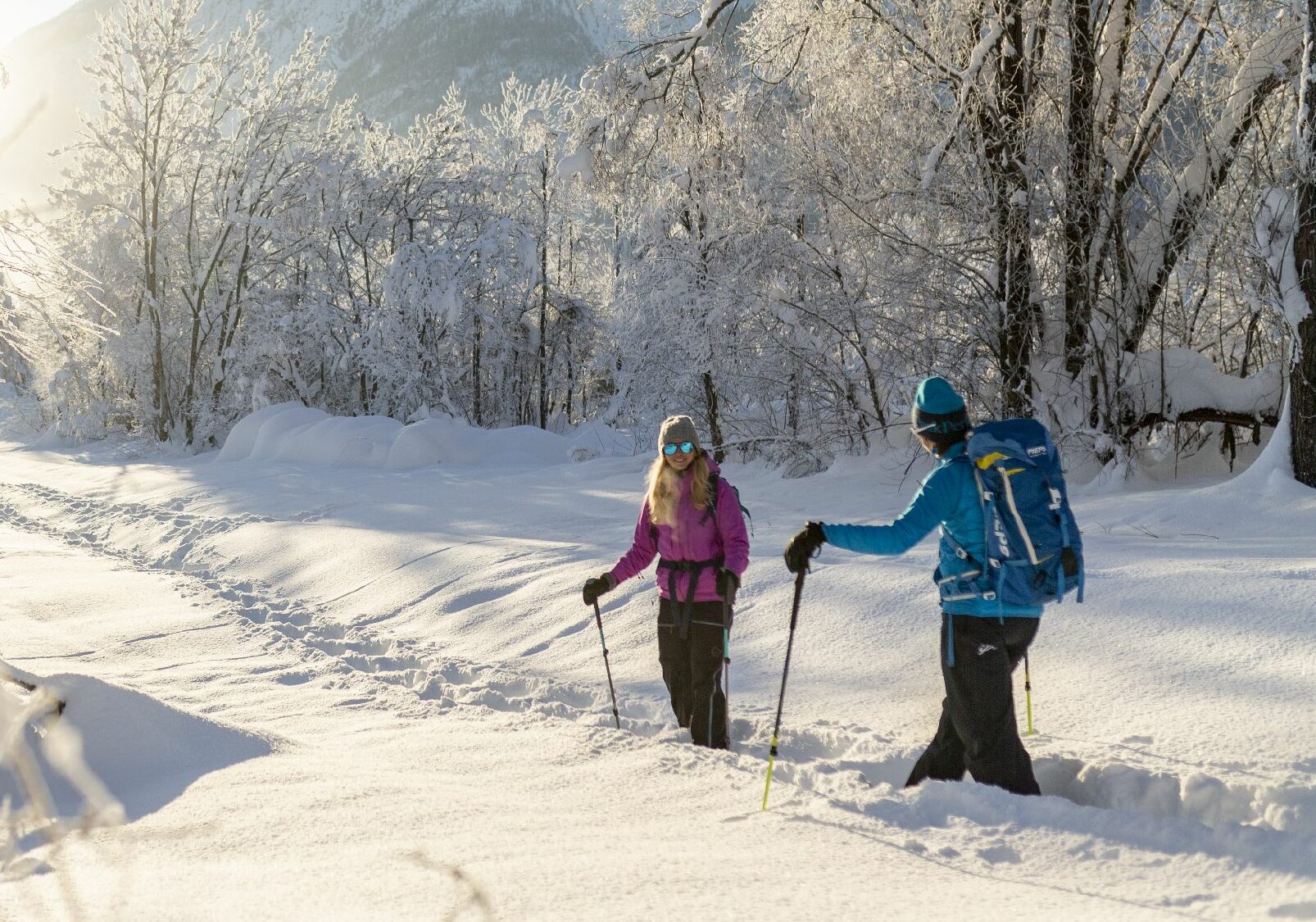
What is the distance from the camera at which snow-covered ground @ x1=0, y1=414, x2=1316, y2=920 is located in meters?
2.57

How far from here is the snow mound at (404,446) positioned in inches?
704

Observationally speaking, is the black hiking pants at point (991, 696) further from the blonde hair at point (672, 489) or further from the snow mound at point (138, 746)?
the snow mound at point (138, 746)

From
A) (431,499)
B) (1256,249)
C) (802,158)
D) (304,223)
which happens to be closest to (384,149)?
(304,223)

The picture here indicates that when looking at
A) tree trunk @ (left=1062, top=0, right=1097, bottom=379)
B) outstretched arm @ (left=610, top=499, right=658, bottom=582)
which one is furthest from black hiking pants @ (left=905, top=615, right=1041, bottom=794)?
tree trunk @ (left=1062, top=0, right=1097, bottom=379)

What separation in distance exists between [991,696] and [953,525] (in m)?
0.60

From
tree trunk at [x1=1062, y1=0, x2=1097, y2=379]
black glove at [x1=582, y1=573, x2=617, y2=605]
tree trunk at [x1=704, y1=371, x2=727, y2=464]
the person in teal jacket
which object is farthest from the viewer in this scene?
tree trunk at [x1=704, y1=371, x2=727, y2=464]

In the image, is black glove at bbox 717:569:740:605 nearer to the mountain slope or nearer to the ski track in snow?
the ski track in snow

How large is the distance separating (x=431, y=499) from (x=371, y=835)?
1016 centimetres

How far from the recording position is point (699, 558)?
14.4ft

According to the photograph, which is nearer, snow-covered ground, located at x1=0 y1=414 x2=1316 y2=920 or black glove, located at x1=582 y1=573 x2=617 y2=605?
snow-covered ground, located at x1=0 y1=414 x2=1316 y2=920

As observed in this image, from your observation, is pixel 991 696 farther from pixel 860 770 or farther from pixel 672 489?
pixel 672 489

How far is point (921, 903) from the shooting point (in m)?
2.53

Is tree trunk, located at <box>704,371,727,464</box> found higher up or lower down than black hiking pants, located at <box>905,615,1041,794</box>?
higher up

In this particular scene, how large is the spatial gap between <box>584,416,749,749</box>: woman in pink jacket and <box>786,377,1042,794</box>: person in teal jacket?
997 millimetres
